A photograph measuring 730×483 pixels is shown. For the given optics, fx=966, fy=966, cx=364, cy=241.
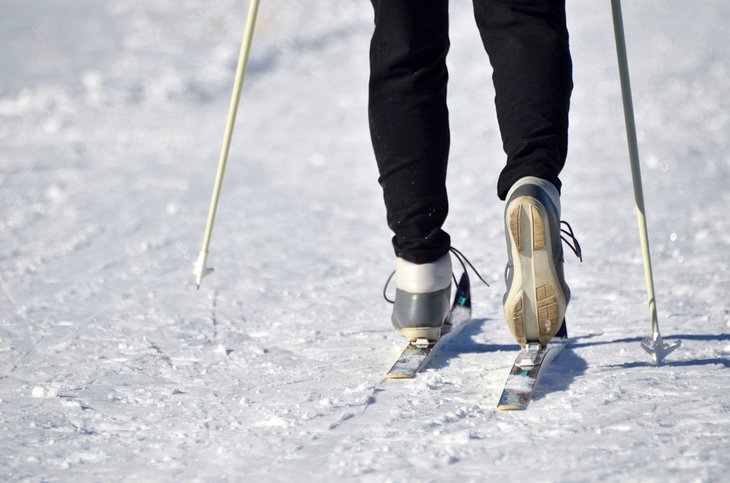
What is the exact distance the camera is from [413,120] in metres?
2.13

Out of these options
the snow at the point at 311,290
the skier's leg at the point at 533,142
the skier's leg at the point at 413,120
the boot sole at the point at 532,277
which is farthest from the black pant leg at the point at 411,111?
the snow at the point at 311,290

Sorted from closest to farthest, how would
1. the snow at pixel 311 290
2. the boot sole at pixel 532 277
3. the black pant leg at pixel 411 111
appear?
the snow at pixel 311 290 → the boot sole at pixel 532 277 → the black pant leg at pixel 411 111

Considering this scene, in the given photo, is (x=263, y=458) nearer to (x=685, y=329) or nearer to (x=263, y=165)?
(x=685, y=329)

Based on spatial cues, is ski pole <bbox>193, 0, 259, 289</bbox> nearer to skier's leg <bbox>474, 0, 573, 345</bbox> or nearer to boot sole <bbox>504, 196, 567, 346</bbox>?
skier's leg <bbox>474, 0, 573, 345</bbox>

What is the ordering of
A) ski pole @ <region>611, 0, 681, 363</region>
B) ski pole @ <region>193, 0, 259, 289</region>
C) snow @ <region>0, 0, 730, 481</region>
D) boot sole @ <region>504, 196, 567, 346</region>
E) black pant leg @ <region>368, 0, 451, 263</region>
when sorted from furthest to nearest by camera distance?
1. ski pole @ <region>193, 0, 259, 289</region>
2. ski pole @ <region>611, 0, 681, 363</region>
3. black pant leg @ <region>368, 0, 451, 263</region>
4. boot sole @ <region>504, 196, 567, 346</region>
5. snow @ <region>0, 0, 730, 481</region>

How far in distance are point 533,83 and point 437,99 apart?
0.25 meters

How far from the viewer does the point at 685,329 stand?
2545 mm

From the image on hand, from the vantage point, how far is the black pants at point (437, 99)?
1.99 meters

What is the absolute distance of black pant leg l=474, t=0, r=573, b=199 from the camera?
1979 mm

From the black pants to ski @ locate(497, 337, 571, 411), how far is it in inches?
12.4

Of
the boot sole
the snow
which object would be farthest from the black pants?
the snow

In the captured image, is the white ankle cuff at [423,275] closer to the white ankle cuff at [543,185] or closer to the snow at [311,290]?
the snow at [311,290]

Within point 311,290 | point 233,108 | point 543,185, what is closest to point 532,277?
point 543,185

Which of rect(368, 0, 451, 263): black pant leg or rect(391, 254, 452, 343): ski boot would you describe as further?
rect(391, 254, 452, 343): ski boot
